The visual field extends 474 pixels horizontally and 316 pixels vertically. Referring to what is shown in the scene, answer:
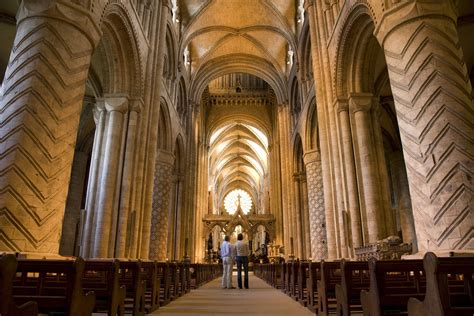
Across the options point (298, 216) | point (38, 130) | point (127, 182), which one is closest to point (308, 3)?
point (127, 182)

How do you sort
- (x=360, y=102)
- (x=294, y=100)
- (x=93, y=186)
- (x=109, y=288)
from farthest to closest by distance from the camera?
(x=294, y=100)
(x=360, y=102)
(x=93, y=186)
(x=109, y=288)

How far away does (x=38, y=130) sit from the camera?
5250mm

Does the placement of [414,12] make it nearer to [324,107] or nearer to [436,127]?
[436,127]

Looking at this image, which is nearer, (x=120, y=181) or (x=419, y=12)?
(x=419, y=12)

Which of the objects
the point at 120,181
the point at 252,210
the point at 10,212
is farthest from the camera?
the point at 252,210

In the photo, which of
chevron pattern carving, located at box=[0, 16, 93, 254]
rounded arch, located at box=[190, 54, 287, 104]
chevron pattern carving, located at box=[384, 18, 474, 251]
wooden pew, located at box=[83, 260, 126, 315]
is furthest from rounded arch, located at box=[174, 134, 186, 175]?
wooden pew, located at box=[83, 260, 126, 315]

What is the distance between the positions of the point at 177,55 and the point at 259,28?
6095 mm

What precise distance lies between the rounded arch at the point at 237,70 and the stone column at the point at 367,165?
11.6 meters

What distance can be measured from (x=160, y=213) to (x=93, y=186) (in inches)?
214

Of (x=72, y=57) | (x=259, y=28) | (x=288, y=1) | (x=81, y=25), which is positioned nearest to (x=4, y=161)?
(x=72, y=57)

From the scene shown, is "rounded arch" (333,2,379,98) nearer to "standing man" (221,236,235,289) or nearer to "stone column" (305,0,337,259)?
"stone column" (305,0,337,259)

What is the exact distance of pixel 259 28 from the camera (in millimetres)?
19703

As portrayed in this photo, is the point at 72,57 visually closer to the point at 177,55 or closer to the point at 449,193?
the point at 449,193

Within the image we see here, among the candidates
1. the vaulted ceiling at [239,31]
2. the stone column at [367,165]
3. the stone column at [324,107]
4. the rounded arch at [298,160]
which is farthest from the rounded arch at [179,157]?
the stone column at [367,165]
